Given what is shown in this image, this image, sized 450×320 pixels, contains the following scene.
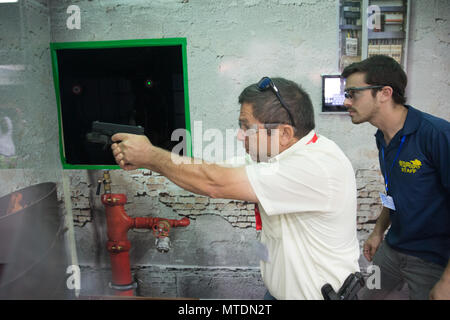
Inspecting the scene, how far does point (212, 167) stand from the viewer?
1.06 metres

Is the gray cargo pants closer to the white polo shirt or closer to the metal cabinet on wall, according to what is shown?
the white polo shirt

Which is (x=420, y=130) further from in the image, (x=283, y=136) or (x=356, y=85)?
(x=283, y=136)

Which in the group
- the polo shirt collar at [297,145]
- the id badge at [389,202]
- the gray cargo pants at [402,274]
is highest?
the polo shirt collar at [297,145]

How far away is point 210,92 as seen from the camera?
89.0 inches

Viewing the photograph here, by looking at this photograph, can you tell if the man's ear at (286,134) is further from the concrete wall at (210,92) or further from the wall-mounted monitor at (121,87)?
the wall-mounted monitor at (121,87)

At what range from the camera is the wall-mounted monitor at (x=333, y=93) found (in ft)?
6.99

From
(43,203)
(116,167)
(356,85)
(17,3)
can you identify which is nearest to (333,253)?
(356,85)

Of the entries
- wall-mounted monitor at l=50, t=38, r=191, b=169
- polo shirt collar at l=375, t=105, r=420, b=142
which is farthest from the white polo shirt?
wall-mounted monitor at l=50, t=38, r=191, b=169

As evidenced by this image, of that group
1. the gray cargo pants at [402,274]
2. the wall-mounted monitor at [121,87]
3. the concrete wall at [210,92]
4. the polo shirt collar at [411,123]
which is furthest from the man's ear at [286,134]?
the wall-mounted monitor at [121,87]

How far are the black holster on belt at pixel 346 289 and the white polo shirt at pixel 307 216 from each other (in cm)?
2

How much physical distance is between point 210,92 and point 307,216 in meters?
1.47

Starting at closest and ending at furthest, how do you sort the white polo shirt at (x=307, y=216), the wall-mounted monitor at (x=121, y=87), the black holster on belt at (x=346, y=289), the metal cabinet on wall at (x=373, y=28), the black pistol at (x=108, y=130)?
1. the white polo shirt at (x=307, y=216)
2. the black holster on belt at (x=346, y=289)
3. the black pistol at (x=108, y=130)
4. the metal cabinet on wall at (x=373, y=28)
5. the wall-mounted monitor at (x=121, y=87)

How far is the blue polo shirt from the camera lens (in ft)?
4.43

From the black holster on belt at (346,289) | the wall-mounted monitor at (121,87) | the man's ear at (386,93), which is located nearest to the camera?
the black holster on belt at (346,289)
